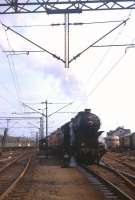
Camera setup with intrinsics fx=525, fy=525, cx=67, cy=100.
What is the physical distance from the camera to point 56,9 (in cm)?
2050

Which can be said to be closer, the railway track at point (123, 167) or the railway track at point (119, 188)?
the railway track at point (119, 188)

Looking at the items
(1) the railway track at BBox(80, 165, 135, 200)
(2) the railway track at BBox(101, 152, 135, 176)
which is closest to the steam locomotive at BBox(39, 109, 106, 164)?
(2) the railway track at BBox(101, 152, 135, 176)

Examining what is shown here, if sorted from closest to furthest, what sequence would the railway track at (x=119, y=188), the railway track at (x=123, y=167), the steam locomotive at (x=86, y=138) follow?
the railway track at (x=119, y=188) → the railway track at (x=123, y=167) → the steam locomotive at (x=86, y=138)

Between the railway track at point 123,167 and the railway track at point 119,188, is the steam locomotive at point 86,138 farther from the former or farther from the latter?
the railway track at point 119,188

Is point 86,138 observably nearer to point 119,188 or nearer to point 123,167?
point 123,167

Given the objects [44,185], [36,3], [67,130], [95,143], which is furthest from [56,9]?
[67,130]

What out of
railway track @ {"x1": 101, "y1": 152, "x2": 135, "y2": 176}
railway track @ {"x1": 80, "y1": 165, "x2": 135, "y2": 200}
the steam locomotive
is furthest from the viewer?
the steam locomotive

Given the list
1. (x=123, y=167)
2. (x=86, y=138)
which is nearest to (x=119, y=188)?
(x=123, y=167)

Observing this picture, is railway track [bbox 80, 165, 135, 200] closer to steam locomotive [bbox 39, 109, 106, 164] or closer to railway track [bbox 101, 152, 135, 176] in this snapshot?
railway track [bbox 101, 152, 135, 176]

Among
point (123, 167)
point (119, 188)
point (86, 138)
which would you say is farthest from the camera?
point (86, 138)

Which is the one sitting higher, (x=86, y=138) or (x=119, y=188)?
(x=86, y=138)

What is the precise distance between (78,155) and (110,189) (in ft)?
52.9

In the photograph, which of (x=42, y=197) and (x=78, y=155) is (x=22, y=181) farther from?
(x=78, y=155)

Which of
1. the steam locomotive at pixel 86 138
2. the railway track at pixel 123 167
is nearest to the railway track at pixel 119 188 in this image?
the railway track at pixel 123 167
